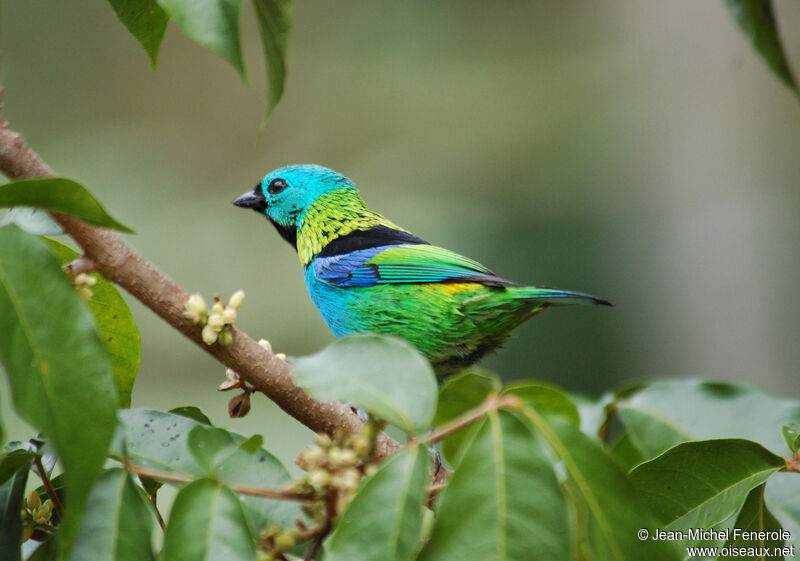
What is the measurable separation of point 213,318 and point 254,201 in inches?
63.4

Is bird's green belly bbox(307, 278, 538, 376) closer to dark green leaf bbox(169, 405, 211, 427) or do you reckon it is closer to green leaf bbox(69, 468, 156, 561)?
dark green leaf bbox(169, 405, 211, 427)

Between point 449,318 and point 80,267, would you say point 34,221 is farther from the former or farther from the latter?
point 449,318

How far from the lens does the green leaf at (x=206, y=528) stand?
1.09 metres

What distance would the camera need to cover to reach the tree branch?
4.26 ft

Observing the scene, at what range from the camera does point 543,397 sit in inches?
51.9

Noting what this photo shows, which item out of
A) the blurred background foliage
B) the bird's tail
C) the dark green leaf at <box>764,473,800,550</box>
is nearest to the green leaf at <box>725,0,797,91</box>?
the bird's tail

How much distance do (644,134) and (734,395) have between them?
20.4 ft

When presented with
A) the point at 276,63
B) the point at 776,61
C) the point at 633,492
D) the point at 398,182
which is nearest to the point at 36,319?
the point at 276,63

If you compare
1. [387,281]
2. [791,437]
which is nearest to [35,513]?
[791,437]

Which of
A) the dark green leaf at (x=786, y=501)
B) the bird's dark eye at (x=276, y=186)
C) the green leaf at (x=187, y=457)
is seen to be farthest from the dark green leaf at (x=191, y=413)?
the bird's dark eye at (x=276, y=186)

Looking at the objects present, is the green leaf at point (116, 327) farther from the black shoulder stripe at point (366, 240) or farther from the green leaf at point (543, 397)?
the black shoulder stripe at point (366, 240)

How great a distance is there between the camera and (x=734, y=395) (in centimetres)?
200

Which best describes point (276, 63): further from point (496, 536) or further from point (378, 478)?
A: point (496, 536)

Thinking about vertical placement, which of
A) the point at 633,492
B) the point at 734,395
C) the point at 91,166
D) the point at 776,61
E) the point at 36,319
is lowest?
the point at 734,395
